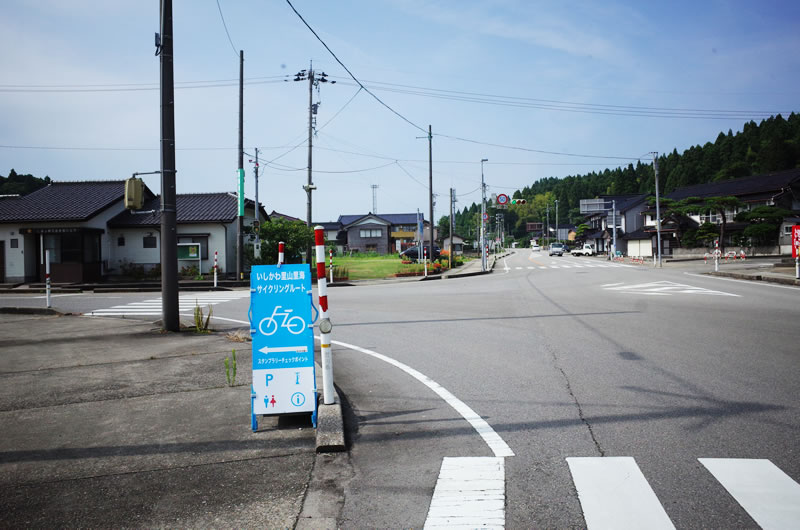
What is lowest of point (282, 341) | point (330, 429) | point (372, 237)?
point (330, 429)

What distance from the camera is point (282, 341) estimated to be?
4.63 metres

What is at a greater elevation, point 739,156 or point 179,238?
point 739,156

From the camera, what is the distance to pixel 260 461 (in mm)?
3826

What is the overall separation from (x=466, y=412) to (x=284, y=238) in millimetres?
23350

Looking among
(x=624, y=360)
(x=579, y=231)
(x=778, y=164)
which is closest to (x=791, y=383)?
(x=624, y=360)

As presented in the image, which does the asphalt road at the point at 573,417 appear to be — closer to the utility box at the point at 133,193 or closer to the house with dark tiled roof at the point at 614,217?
the utility box at the point at 133,193

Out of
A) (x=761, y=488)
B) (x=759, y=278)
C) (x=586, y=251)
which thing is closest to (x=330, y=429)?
(x=761, y=488)

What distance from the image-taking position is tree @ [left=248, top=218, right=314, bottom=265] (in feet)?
88.7

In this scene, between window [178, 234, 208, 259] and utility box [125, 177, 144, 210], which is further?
window [178, 234, 208, 259]

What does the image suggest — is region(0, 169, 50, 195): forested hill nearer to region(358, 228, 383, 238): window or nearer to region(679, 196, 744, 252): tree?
Result: region(358, 228, 383, 238): window

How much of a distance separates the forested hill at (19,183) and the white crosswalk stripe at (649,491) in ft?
171

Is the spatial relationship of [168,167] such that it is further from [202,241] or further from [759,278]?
[759,278]

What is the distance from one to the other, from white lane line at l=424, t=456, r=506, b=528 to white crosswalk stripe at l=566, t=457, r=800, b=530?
1.60ft

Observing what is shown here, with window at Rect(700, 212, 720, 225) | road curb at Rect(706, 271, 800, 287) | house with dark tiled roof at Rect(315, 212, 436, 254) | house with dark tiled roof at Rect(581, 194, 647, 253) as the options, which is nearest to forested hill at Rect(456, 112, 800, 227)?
house with dark tiled roof at Rect(581, 194, 647, 253)
